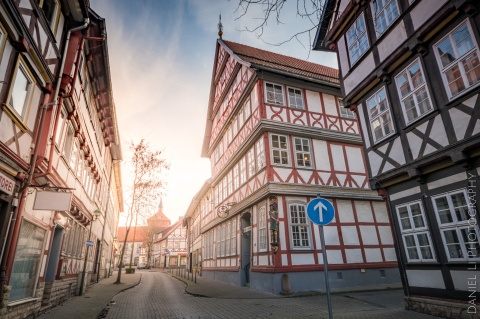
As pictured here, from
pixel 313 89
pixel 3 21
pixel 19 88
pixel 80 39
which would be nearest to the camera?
pixel 3 21

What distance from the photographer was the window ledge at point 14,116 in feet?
18.1

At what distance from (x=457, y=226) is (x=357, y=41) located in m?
7.07

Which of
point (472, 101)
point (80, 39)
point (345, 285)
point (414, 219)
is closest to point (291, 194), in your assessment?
point (345, 285)

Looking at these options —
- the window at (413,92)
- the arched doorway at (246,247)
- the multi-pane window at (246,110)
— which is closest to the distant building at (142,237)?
the arched doorway at (246,247)

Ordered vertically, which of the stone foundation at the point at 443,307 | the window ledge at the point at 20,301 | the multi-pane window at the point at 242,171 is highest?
the multi-pane window at the point at 242,171

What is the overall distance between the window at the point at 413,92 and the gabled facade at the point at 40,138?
934 cm

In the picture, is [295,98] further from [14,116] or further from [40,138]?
[14,116]

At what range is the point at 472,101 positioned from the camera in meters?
6.36

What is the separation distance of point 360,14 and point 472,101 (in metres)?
5.57

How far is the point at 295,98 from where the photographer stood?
52.7 feet

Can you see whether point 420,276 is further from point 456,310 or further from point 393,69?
point 393,69

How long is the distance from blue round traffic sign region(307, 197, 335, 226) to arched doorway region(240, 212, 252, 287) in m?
10.8

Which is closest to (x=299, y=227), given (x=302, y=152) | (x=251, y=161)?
(x=302, y=152)

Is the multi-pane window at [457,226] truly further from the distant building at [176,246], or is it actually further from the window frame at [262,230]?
the distant building at [176,246]
